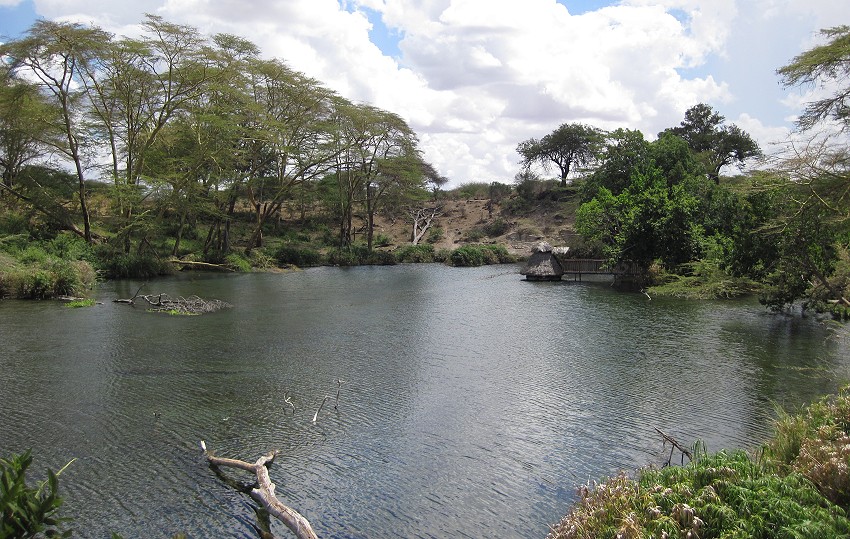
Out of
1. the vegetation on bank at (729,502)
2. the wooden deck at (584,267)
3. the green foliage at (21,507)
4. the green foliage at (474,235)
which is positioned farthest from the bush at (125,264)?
the vegetation on bank at (729,502)

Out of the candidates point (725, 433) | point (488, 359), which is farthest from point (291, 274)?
point (725, 433)

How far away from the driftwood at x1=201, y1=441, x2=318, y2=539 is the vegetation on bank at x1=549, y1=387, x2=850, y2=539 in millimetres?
2299

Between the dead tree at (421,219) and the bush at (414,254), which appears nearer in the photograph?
the bush at (414,254)

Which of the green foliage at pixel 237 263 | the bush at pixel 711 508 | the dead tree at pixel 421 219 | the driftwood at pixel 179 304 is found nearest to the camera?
the bush at pixel 711 508

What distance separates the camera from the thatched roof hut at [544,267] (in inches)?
1239

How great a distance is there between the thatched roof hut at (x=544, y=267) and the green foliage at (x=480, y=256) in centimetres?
1084

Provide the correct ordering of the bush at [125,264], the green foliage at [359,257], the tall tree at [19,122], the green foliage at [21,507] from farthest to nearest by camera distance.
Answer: the green foliage at [359,257]
the bush at [125,264]
the tall tree at [19,122]
the green foliage at [21,507]

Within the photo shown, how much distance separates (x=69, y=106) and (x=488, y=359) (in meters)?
27.2

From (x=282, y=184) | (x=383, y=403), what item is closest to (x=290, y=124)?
(x=282, y=184)

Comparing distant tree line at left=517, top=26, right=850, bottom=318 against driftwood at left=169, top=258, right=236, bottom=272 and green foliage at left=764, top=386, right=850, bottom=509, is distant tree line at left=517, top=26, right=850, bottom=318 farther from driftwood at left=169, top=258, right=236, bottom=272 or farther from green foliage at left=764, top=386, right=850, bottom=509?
driftwood at left=169, top=258, right=236, bottom=272

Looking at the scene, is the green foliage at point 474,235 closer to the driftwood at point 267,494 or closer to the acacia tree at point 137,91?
the acacia tree at point 137,91

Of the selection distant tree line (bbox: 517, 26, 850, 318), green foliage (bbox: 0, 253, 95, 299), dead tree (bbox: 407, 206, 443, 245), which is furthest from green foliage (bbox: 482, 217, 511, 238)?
green foliage (bbox: 0, 253, 95, 299)

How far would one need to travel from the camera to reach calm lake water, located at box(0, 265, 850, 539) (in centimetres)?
695

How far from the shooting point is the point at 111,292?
24.3 m
